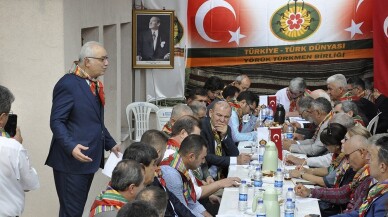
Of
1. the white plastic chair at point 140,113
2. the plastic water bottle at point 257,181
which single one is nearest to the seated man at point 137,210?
the plastic water bottle at point 257,181

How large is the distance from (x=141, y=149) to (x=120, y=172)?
1.72 ft

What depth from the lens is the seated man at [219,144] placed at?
8.20 meters

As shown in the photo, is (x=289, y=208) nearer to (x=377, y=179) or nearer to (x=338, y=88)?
(x=377, y=179)

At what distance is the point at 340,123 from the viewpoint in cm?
795

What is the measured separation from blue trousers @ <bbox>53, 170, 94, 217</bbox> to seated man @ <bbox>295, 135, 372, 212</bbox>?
1.66m

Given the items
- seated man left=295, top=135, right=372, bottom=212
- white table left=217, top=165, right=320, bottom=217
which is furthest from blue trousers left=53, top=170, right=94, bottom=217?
seated man left=295, top=135, right=372, bottom=212

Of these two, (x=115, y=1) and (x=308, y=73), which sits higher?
(x=115, y=1)

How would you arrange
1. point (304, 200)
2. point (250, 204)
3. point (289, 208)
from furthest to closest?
point (304, 200) → point (250, 204) → point (289, 208)

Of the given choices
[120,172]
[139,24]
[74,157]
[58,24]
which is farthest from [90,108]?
[139,24]

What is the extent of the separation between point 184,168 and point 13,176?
53.2 inches

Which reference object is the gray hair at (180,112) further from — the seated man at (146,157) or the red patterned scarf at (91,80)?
the seated man at (146,157)

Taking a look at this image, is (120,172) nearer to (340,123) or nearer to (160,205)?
(160,205)

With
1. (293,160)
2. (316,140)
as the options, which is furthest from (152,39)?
(293,160)

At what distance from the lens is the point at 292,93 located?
39.1ft
